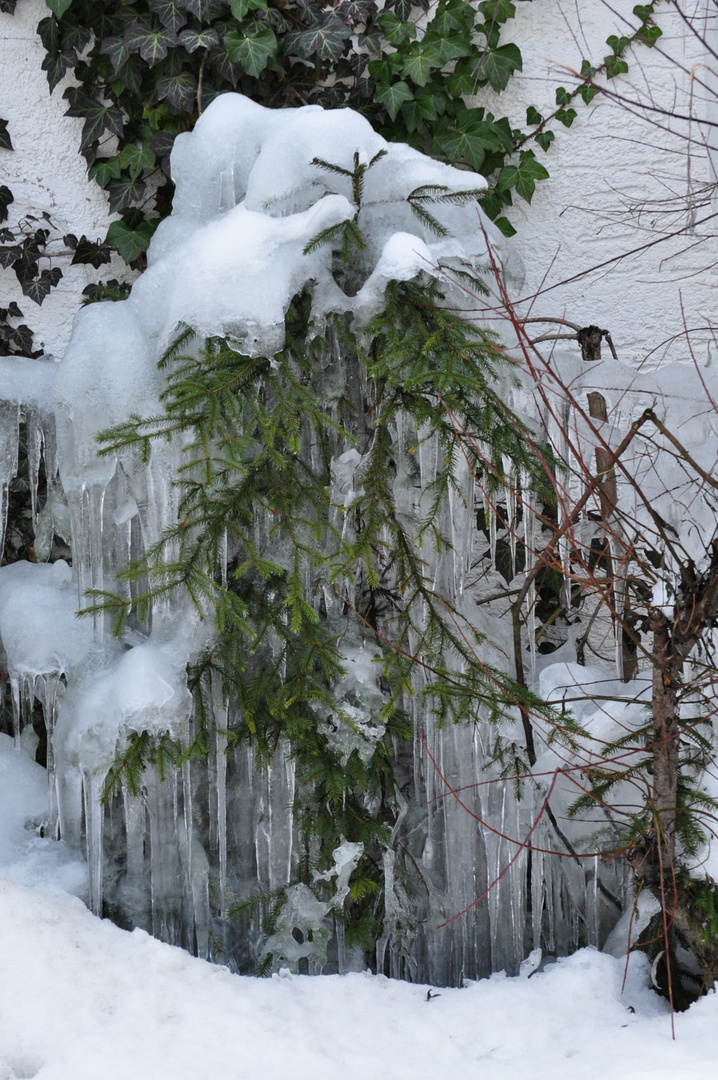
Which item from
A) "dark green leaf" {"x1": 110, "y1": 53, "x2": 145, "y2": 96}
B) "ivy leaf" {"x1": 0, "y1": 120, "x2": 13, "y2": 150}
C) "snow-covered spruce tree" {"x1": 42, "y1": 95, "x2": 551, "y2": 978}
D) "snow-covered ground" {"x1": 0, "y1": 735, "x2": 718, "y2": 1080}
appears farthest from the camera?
"ivy leaf" {"x1": 0, "y1": 120, "x2": 13, "y2": 150}

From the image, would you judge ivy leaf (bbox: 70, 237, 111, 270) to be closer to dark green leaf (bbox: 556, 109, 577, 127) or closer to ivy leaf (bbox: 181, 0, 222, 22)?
ivy leaf (bbox: 181, 0, 222, 22)

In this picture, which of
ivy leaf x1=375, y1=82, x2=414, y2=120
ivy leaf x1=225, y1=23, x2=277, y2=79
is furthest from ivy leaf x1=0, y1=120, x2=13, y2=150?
ivy leaf x1=375, y1=82, x2=414, y2=120

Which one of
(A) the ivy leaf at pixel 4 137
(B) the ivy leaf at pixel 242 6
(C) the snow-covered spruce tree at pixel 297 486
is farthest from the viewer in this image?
(A) the ivy leaf at pixel 4 137

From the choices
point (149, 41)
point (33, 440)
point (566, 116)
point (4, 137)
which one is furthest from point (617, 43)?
point (33, 440)

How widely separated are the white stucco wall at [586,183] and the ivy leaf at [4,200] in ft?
0.09

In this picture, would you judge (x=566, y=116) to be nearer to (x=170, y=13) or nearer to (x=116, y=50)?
(x=170, y=13)

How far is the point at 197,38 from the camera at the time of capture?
8.96 ft

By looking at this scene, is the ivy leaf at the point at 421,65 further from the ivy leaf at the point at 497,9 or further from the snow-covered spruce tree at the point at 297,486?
the snow-covered spruce tree at the point at 297,486

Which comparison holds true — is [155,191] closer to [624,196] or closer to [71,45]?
[71,45]

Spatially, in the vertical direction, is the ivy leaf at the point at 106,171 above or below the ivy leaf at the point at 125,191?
above

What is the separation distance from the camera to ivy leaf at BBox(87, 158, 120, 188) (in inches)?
113

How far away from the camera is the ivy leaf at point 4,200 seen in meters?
2.91

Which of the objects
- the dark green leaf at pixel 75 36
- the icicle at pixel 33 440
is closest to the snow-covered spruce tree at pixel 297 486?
the icicle at pixel 33 440

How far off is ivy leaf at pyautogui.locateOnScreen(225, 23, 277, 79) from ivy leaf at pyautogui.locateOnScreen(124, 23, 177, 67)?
0.16 meters
